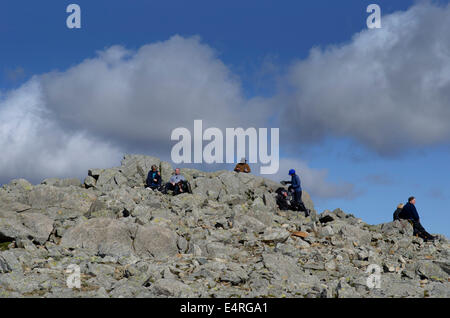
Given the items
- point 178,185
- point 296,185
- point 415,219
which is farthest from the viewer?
point 178,185

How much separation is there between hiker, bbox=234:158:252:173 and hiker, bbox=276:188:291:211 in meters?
6.11

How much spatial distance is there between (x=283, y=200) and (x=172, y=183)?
9.27 metres

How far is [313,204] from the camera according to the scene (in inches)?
1419

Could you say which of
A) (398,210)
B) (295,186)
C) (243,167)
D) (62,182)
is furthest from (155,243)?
(62,182)

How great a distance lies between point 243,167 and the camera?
127ft

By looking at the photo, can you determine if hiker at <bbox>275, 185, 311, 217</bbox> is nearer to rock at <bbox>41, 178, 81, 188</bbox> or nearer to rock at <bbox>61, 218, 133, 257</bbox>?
rock at <bbox>61, 218, 133, 257</bbox>

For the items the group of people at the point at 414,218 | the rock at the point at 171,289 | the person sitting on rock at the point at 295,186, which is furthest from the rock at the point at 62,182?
the group of people at the point at 414,218

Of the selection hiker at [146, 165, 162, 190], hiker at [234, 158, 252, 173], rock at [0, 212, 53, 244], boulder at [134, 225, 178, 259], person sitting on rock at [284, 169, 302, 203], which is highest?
hiker at [234, 158, 252, 173]

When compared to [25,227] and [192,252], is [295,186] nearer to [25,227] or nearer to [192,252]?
[192,252]

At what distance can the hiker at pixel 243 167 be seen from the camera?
3866 centimetres

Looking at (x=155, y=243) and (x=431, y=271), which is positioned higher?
(x=155, y=243)

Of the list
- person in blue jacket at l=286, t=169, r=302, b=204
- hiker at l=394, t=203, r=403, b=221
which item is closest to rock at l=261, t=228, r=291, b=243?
person in blue jacket at l=286, t=169, r=302, b=204

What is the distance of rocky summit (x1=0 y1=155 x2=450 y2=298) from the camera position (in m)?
14.2
